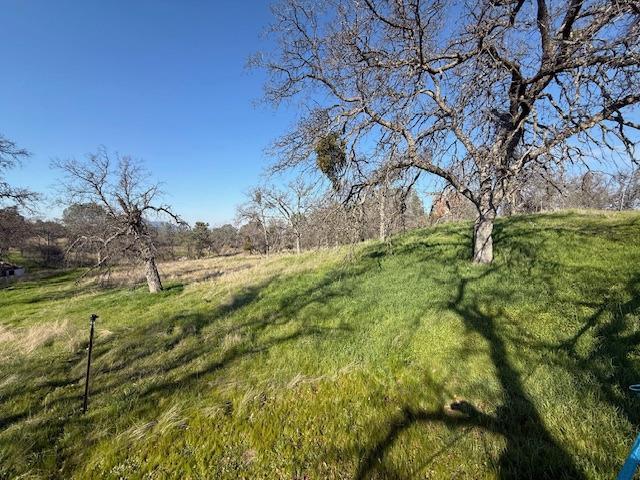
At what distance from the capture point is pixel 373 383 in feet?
13.4

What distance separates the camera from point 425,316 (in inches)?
221

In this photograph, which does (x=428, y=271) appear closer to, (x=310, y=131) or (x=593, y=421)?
(x=310, y=131)

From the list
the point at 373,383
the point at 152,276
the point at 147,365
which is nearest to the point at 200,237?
the point at 152,276

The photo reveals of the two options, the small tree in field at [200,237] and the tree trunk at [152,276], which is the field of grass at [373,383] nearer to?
the tree trunk at [152,276]

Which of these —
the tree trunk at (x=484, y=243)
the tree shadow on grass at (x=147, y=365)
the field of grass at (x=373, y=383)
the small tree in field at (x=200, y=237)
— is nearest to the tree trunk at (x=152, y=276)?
the field of grass at (x=373, y=383)

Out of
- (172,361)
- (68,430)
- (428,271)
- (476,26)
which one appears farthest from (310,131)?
(68,430)

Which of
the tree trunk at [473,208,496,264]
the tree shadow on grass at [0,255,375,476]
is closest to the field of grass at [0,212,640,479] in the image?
the tree shadow on grass at [0,255,375,476]

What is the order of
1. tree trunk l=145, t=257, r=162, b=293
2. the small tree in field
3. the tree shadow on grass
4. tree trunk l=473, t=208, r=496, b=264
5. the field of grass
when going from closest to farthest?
the field of grass
the tree shadow on grass
tree trunk l=473, t=208, r=496, b=264
tree trunk l=145, t=257, r=162, b=293
the small tree in field

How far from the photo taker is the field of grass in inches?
113

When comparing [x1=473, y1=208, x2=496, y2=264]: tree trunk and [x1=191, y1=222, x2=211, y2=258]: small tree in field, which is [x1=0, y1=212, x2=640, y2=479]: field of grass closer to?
[x1=473, y1=208, x2=496, y2=264]: tree trunk

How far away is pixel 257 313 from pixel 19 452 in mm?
4834

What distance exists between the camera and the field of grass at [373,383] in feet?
9.42

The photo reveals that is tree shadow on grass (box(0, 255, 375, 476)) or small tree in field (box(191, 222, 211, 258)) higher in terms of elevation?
small tree in field (box(191, 222, 211, 258))

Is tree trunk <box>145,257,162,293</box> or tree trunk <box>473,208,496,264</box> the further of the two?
tree trunk <box>145,257,162,293</box>
